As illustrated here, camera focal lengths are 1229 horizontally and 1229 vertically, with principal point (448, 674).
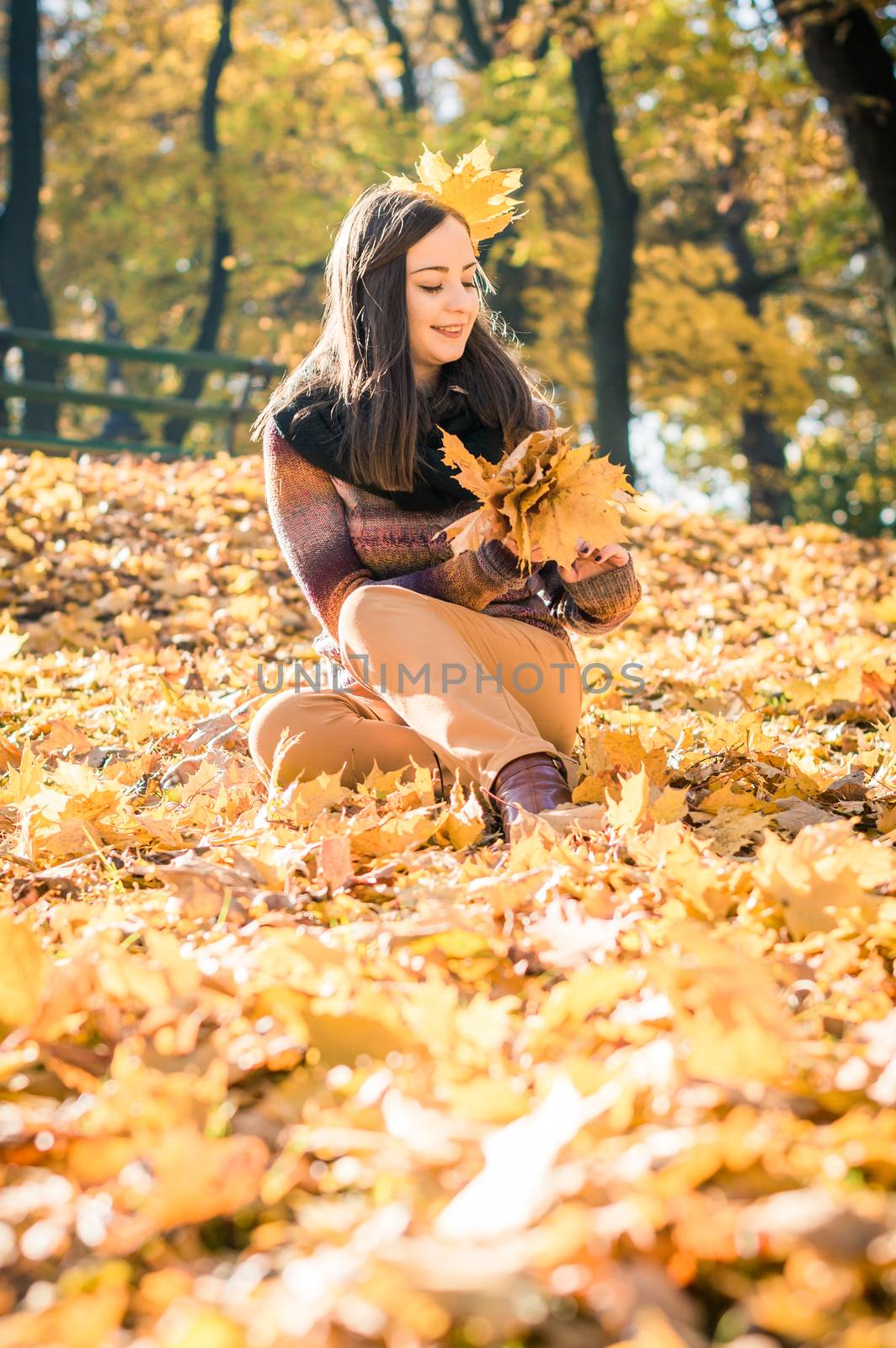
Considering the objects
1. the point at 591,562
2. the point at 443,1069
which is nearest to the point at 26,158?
the point at 591,562

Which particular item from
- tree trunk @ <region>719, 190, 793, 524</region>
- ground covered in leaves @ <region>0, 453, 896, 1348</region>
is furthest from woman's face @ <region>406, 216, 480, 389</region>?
tree trunk @ <region>719, 190, 793, 524</region>

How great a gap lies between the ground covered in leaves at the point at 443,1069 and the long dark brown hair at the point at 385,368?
822 mm

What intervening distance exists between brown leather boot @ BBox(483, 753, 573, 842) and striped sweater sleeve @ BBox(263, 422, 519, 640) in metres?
0.45

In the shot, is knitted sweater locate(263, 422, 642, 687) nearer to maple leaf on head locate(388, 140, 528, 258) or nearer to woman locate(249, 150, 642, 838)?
woman locate(249, 150, 642, 838)

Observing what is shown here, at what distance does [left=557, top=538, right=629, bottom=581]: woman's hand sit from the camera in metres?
2.68

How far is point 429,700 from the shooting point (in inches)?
95.3

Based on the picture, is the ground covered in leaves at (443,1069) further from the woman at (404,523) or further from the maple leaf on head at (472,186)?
the maple leaf on head at (472,186)

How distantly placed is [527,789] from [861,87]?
21.2 ft

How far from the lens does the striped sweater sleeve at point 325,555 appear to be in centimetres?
261

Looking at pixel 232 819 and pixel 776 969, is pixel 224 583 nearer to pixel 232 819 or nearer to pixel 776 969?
pixel 232 819

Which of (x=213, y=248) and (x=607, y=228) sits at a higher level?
(x=213, y=248)

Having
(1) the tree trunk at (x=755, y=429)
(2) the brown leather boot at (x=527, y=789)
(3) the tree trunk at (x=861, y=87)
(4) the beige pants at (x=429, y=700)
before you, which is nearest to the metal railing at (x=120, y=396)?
(3) the tree trunk at (x=861, y=87)

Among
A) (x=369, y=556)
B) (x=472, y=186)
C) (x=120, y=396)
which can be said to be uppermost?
(x=120, y=396)

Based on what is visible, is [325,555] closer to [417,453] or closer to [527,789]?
[417,453]
